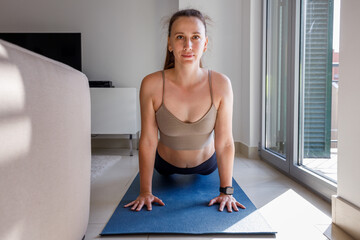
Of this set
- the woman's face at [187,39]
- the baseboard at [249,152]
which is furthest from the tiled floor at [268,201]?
the woman's face at [187,39]

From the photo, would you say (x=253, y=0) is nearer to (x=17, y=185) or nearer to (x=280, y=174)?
(x=280, y=174)

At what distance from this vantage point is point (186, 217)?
1.18m

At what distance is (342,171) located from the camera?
113 centimetres

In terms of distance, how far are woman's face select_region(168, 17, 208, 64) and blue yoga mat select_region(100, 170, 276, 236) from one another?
2.28 ft

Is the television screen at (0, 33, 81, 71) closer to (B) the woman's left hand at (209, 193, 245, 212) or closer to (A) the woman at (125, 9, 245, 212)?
(A) the woman at (125, 9, 245, 212)

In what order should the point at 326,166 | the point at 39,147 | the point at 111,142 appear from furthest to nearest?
the point at 111,142
the point at 326,166
the point at 39,147

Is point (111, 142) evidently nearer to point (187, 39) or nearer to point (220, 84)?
point (220, 84)

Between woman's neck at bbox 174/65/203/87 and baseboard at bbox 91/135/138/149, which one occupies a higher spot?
woman's neck at bbox 174/65/203/87

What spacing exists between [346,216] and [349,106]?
0.42 meters

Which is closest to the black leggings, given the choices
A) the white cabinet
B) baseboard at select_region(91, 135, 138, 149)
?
the white cabinet

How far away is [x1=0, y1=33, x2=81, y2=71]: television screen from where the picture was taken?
11.1 ft

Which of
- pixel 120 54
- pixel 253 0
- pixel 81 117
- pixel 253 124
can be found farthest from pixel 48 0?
pixel 81 117

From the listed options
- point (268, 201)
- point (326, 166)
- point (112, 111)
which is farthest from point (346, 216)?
point (112, 111)

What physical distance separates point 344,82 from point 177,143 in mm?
864
